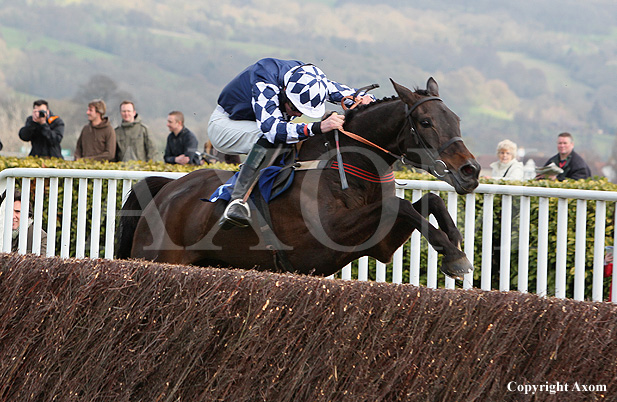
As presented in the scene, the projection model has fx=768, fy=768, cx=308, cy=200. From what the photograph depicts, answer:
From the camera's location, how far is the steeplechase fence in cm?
477

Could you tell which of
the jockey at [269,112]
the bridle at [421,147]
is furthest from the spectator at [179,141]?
the bridle at [421,147]

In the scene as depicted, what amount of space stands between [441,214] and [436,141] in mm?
388

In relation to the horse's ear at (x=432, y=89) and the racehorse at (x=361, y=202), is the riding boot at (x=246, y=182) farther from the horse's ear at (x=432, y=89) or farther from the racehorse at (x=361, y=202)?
the horse's ear at (x=432, y=89)

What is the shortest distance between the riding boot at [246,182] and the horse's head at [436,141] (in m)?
0.78

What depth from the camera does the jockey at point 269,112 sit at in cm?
416

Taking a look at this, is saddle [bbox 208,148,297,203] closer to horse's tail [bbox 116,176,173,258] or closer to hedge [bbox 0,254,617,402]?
horse's tail [bbox 116,176,173,258]

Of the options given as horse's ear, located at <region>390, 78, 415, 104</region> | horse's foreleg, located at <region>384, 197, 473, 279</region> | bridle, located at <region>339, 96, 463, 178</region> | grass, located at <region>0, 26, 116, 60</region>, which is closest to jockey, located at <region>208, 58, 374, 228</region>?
bridle, located at <region>339, 96, 463, 178</region>

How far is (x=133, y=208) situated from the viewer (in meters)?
5.29

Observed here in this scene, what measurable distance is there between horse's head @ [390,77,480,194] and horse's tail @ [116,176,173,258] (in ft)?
6.62

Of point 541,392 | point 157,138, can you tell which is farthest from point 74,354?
point 157,138

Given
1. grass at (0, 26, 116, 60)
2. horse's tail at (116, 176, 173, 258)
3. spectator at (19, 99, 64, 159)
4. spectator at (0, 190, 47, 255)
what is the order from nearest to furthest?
horse's tail at (116, 176, 173, 258), spectator at (0, 190, 47, 255), spectator at (19, 99, 64, 159), grass at (0, 26, 116, 60)

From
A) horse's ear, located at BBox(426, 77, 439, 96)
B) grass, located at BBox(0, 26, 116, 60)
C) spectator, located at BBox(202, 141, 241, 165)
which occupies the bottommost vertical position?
spectator, located at BBox(202, 141, 241, 165)

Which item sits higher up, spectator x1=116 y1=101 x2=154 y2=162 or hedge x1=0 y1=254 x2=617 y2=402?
spectator x1=116 y1=101 x2=154 y2=162

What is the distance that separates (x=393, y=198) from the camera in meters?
3.92
